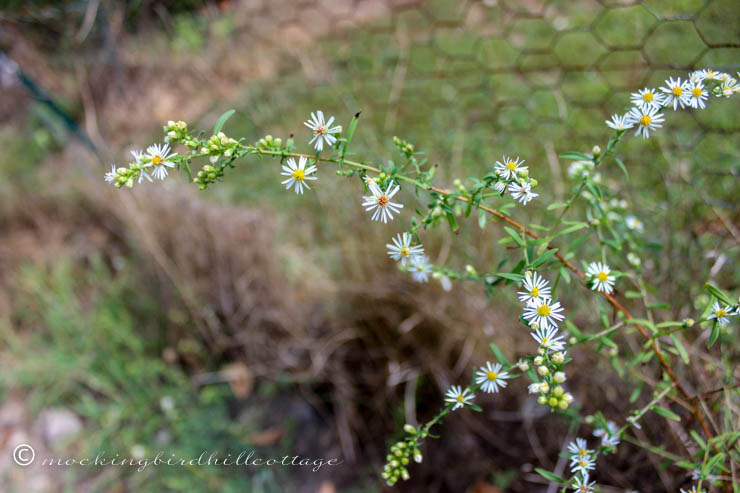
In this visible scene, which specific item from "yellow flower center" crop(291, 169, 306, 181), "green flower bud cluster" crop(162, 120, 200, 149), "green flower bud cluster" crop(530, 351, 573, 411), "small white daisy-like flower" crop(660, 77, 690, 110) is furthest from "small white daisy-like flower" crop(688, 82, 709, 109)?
"green flower bud cluster" crop(162, 120, 200, 149)

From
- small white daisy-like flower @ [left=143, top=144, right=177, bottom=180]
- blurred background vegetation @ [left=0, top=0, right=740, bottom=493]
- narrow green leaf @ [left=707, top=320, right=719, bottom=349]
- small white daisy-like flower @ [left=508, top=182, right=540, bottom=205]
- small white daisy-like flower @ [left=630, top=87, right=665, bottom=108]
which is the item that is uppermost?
blurred background vegetation @ [left=0, top=0, right=740, bottom=493]

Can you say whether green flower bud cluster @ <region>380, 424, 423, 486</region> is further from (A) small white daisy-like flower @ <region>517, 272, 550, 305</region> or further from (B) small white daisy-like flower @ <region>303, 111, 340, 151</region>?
(B) small white daisy-like flower @ <region>303, 111, 340, 151</region>

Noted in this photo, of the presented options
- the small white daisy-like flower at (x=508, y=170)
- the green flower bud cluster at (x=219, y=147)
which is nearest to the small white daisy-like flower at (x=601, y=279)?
the small white daisy-like flower at (x=508, y=170)

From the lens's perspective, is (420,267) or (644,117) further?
(420,267)

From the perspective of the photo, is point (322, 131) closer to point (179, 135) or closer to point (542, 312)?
point (179, 135)

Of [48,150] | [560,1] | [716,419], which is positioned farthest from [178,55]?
[716,419]

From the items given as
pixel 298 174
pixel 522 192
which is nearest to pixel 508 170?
pixel 522 192

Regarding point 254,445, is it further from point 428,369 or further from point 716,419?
point 716,419

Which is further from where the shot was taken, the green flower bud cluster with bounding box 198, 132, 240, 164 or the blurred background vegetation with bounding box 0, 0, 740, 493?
the blurred background vegetation with bounding box 0, 0, 740, 493

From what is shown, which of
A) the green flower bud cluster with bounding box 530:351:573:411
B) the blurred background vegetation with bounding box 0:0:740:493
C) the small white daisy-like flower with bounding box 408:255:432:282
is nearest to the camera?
the green flower bud cluster with bounding box 530:351:573:411
